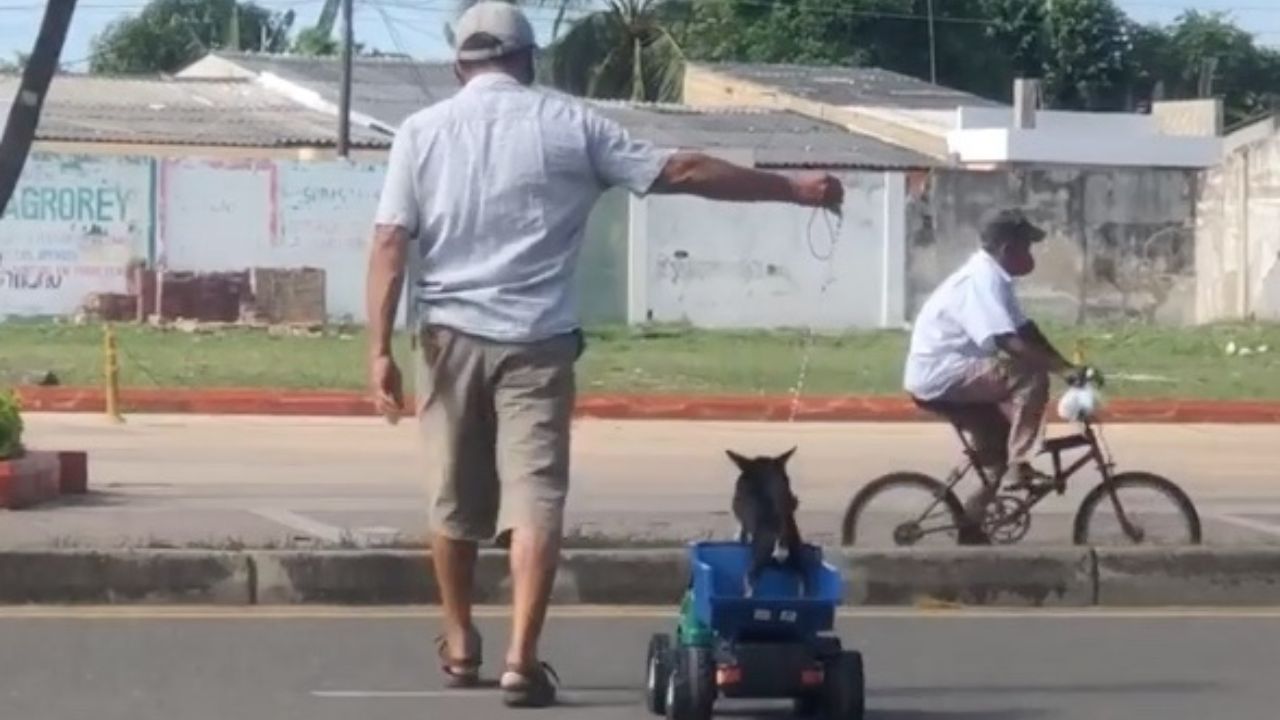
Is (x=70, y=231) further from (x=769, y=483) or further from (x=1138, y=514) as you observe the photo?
(x=769, y=483)

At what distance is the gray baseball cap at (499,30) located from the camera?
798 cm

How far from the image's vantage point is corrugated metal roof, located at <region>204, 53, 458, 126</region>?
166 feet

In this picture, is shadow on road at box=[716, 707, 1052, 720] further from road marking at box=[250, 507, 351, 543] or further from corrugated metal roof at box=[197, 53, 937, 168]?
corrugated metal roof at box=[197, 53, 937, 168]

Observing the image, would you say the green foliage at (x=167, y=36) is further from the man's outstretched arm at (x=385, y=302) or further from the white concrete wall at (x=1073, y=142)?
the man's outstretched arm at (x=385, y=302)

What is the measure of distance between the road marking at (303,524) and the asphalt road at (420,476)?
0.02 metres

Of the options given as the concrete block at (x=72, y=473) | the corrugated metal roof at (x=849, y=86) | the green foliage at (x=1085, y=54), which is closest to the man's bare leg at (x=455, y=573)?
the concrete block at (x=72, y=473)

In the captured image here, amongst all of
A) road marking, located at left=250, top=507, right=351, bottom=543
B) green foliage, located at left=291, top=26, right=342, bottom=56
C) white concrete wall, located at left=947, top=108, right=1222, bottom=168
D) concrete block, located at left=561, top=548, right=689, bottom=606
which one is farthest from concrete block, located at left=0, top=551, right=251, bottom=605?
green foliage, located at left=291, top=26, right=342, bottom=56

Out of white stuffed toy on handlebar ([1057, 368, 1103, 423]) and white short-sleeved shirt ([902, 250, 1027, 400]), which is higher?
white short-sleeved shirt ([902, 250, 1027, 400])

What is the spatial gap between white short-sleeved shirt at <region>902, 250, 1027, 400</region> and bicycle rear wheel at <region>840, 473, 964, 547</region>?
519 mm

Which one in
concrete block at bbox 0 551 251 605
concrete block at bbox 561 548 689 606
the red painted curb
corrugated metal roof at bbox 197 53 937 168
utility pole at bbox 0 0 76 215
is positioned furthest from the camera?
corrugated metal roof at bbox 197 53 937 168

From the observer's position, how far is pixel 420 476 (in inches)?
692

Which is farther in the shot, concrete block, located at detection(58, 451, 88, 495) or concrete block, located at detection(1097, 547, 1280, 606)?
concrete block, located at detection(58, 451, 88, 495)

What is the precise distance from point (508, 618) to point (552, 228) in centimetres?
262

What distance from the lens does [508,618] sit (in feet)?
33.4
